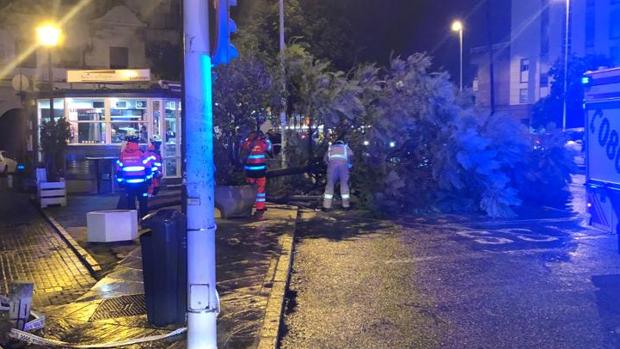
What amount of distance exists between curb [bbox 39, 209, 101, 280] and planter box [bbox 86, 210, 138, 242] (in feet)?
1.13

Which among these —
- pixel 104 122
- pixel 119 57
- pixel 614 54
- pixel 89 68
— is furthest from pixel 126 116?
pixel 614 54

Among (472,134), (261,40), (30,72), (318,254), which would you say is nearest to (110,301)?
(318,254)

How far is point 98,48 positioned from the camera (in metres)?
35.3

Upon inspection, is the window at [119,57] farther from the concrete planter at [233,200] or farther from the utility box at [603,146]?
the utility box at [603,146]

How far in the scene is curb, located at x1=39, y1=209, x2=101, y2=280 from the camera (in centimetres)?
831

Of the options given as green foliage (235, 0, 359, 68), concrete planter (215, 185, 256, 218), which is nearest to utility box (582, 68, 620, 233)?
concrete planter (215, 185, 256, 218)

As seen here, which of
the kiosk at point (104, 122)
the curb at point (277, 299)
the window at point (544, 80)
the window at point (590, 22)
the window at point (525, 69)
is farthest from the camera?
the window at point (525, 69)

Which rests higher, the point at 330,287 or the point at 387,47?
the point at 387,47

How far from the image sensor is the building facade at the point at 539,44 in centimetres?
3953

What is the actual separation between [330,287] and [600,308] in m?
2.87

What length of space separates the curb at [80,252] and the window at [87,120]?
7.09 m

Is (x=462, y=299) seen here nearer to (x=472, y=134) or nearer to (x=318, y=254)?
(x=318, y=254)

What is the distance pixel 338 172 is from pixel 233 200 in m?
2.82

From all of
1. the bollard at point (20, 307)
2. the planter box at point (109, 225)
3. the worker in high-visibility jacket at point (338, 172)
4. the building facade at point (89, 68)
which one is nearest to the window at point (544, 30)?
the building facade at point (89, 68)
